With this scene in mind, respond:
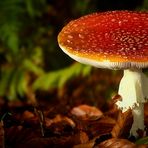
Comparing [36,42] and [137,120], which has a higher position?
[36,42]

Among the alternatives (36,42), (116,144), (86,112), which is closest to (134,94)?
(116,144)

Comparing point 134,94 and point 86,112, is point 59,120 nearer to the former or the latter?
point 86,112

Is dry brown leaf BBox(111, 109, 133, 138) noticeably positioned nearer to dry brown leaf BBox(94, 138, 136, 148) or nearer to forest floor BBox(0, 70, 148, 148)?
forest floor BBox(0, 70, 148, 148)

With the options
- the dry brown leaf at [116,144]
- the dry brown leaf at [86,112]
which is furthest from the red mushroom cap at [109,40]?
the dry brown leaf at [86,112]

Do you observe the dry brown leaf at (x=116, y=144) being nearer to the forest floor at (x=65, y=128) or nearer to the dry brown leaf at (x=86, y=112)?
the forest floor at (x=65, y=128)

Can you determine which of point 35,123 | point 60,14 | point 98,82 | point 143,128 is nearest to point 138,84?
point 143,128

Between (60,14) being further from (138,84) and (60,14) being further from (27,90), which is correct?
(138,84)
